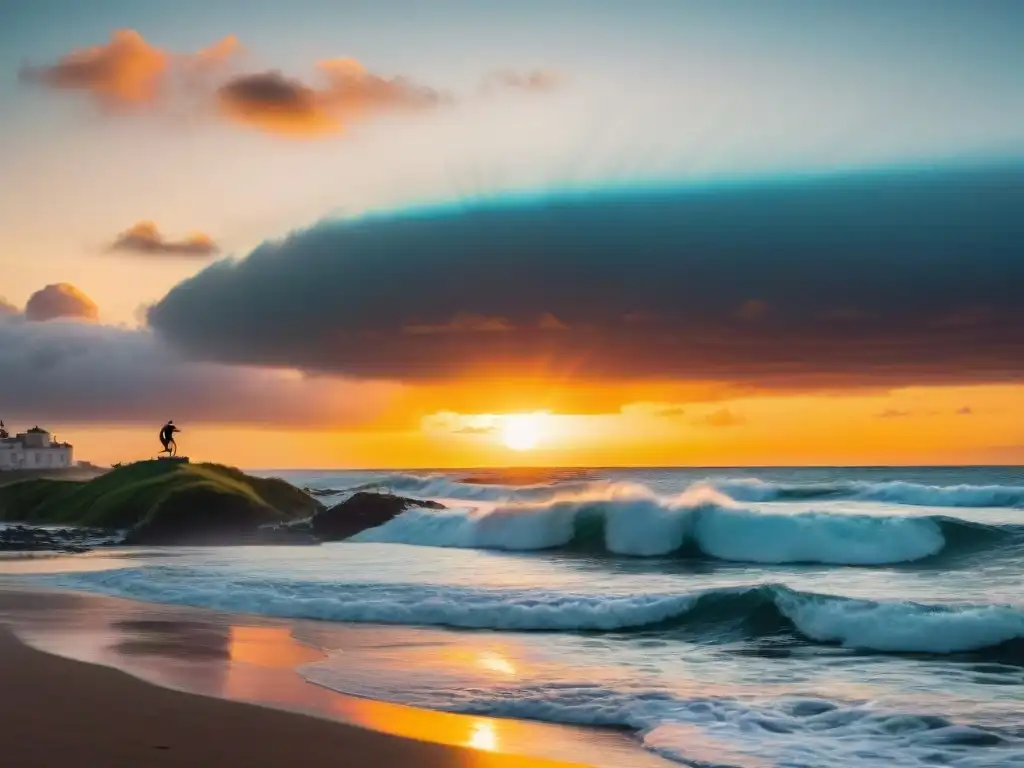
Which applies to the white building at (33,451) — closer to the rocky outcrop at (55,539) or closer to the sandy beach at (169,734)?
the rocky outcrop at (55,539)

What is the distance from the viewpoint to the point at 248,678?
1270cm

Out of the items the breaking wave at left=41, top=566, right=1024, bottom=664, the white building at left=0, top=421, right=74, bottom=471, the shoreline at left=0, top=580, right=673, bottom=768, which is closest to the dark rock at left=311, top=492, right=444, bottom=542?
the breaking wave at left=41, top=566, right=1024, bottom=664

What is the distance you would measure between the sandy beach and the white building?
9318cm

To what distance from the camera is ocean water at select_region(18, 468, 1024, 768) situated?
437 inches

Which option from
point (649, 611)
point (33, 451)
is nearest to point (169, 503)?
point (649, 611)


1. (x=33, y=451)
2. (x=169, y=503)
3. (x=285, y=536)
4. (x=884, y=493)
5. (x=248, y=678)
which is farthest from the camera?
(x=33, y=451)

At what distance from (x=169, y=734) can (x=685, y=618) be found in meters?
10.9

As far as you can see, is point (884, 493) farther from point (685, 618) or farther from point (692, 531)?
point (685, 618)

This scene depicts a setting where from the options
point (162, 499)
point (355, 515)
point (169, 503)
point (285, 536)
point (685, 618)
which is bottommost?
point (685, 618)

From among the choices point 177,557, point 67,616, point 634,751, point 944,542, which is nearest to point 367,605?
point 67,616

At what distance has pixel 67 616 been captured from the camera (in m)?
17.5

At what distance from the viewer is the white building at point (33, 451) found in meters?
97.4

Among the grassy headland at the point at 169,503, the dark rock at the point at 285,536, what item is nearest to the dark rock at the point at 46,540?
the grassy headland at the point at 169,503

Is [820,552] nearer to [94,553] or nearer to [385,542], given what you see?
[385,542]
